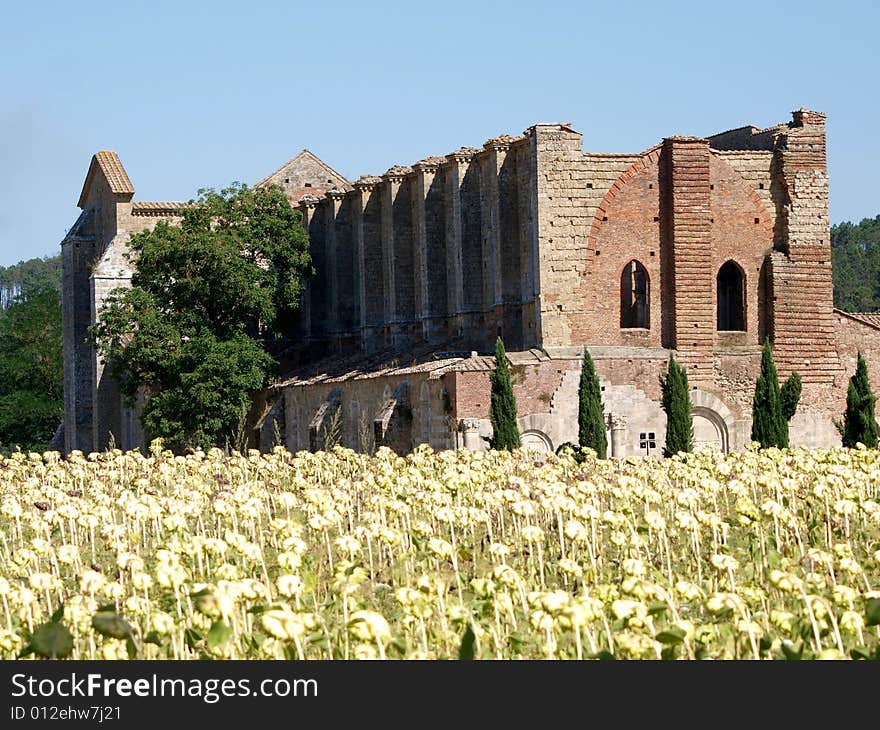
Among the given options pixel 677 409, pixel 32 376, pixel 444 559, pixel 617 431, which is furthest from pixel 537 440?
pixel 32 376

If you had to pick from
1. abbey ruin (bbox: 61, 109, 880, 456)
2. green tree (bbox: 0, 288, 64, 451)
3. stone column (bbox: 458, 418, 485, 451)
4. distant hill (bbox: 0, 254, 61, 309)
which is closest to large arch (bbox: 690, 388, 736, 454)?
abbey ruin (bbox: 61, 109, 880, 456)

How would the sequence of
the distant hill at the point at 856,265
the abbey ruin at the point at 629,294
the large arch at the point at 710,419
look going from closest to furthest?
the abbey ruin at the point at 629,294 < the large arch at the point at 710,419 < the distant hill at the point at 856,265

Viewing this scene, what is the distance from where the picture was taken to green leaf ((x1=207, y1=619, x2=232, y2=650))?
11.6 m

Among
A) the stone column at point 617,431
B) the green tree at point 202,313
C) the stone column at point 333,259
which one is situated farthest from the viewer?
the stone column at point 333,259

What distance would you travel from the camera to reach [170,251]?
165 feet

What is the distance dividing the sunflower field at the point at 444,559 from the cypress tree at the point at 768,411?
14893 millimetres

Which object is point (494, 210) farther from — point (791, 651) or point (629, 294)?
point (791, 651)

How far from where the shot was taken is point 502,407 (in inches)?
1561

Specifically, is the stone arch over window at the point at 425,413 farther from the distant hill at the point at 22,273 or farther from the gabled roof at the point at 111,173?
the distant hill at the point at 22,273

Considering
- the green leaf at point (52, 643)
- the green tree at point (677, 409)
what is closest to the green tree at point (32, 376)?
the green tree at point (677, 409)

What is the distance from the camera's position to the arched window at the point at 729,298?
4456 cm

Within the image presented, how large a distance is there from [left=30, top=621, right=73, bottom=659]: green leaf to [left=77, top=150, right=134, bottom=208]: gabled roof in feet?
159

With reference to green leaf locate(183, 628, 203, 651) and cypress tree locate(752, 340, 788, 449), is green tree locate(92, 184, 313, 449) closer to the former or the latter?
cypress tree locate(752, 340, 788, 449)
